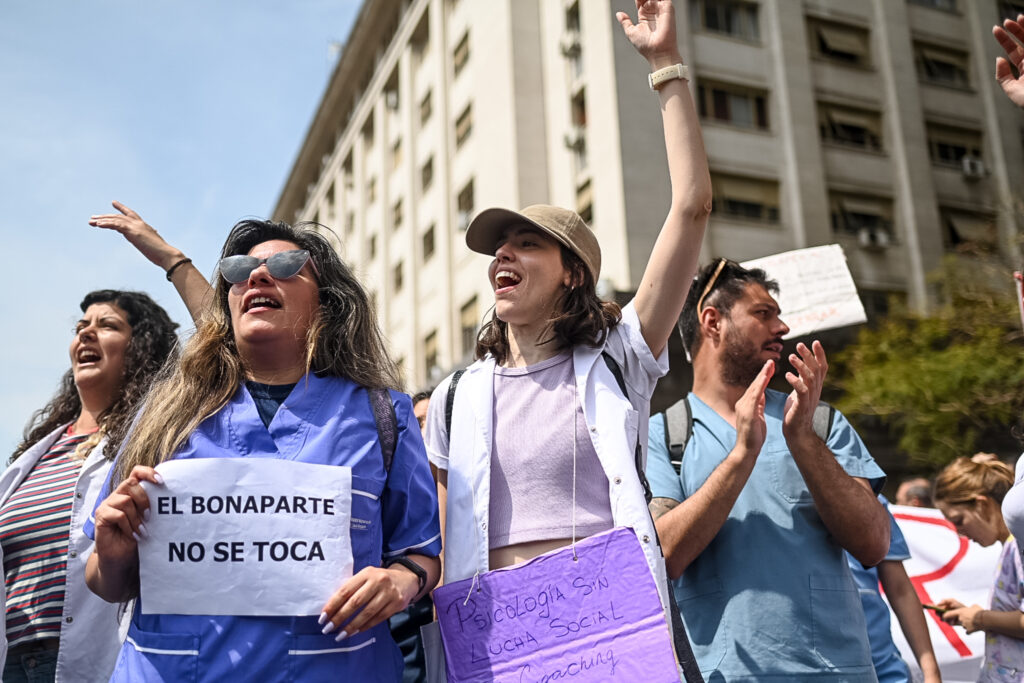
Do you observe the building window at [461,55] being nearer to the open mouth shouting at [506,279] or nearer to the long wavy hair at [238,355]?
the long wavy hair at [238,355]

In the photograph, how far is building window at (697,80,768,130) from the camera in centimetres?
1911

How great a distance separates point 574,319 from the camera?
268 cm

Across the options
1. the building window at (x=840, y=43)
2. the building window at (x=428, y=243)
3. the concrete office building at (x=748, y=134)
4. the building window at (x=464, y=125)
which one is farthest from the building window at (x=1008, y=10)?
the building window at (x=428, y=243)

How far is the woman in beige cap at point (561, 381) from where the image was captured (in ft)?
7.93

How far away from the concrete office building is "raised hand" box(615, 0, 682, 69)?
42.3ft

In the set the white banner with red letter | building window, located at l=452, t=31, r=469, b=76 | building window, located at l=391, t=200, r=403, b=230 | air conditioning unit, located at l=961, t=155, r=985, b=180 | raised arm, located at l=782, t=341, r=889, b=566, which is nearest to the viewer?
raised arm, located at l=782, t=341, r=889, b=566

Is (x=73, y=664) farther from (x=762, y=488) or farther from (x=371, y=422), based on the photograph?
(x=762, y=488)

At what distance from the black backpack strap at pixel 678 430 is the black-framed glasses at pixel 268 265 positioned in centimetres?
135

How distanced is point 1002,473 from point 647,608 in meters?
3.12

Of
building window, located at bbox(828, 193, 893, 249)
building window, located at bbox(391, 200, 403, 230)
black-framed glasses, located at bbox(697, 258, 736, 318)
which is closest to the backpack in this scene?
black-framed glasses, located at bbox(697, 258, 736, 318)

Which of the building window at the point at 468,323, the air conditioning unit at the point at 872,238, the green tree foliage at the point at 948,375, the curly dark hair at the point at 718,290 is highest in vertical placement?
the air conditioning unit at the point at 872,238

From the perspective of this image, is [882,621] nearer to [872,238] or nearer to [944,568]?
[944,568]

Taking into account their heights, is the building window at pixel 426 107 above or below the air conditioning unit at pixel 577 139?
above

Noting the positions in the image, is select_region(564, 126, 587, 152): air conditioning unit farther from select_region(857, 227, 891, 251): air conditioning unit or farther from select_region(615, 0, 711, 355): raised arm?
select_region(615, 0, 711, 355): raised arm
